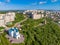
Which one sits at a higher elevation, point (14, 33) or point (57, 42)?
point (14, 33)

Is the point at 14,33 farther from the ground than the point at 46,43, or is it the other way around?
the point at 14,33

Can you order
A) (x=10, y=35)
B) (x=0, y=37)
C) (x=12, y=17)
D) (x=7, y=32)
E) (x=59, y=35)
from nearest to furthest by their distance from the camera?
(x=0, y=37) < (x=10, y=35) < (x=7, y=32) < (x=59, y=35) < (x=12, y=17)

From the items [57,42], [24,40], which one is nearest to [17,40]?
[24,40]

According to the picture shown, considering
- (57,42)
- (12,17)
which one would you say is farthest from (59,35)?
(12,17)

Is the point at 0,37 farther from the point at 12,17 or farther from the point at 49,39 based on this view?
the point at 12,17

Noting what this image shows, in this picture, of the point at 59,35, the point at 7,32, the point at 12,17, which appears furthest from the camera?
the point at 12,17

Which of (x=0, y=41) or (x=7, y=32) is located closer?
(x=0, y=41)

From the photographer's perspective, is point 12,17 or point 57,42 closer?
point 57,42

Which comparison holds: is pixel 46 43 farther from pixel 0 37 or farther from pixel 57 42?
pixel 0 37

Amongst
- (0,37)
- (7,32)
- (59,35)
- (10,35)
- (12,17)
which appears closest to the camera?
(0,37)
